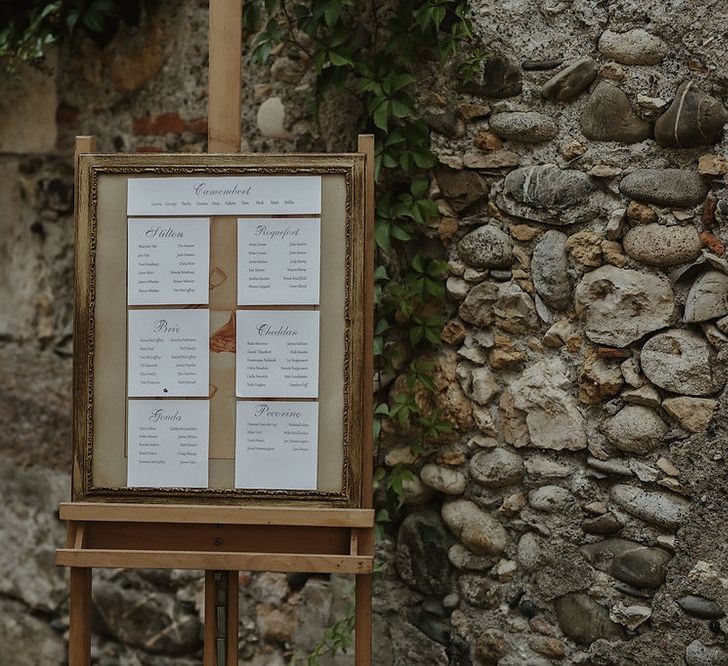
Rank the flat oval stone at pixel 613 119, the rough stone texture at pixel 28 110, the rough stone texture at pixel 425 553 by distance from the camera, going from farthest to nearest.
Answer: the rough stone texture at pixel 28 110
the rough stone texture at pixel 425 553
the flat oval stone at pixel 613 119

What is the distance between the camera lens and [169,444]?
1872mm

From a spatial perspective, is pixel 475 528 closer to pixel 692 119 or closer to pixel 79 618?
pixel 79 618

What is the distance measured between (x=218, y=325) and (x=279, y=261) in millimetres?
180

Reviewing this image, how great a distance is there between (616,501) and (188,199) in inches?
46.0

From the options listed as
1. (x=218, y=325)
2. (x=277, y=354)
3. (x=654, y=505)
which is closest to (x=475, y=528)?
(x=654, y=505)

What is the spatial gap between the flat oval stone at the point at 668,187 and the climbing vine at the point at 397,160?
0.49 m

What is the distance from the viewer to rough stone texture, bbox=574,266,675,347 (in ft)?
6.75

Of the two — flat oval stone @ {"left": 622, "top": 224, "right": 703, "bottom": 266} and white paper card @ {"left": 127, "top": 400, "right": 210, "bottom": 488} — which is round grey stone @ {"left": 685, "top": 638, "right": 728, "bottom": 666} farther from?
white paper card @ {"left": 127, "top": 400, "right": 210, "bottom": 488}

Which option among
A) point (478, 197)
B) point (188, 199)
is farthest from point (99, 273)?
point (478, 197)

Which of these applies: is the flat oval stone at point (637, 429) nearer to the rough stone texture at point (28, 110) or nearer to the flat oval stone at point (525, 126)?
the flat oval stone at point (525, 126)

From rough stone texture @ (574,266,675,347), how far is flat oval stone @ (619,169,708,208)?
0.17 metres

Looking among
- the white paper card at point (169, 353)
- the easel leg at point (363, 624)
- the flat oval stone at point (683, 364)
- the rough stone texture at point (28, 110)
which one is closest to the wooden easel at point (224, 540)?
the easel leg at point (363, 624)

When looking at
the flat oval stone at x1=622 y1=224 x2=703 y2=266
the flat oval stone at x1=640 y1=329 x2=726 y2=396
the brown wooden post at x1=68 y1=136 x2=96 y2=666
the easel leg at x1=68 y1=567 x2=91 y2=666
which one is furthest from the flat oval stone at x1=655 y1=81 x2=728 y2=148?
the easel leg at x1=68 y1=567 x2=91 y2=666

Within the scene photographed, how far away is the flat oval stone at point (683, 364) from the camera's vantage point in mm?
2002
